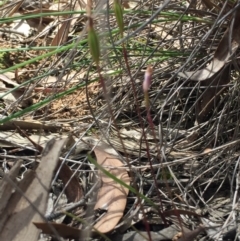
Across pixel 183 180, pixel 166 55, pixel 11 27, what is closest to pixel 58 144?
pixel 183 180

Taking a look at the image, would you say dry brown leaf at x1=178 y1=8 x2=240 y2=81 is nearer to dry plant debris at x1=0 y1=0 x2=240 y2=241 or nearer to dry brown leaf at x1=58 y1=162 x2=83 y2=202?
dry plant debris at x1=0 y1=0 x2=240 y2=241

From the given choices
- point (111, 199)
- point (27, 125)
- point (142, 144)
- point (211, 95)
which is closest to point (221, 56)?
point (211, 95)

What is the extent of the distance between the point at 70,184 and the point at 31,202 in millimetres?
269

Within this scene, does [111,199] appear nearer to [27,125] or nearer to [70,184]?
[70,184]

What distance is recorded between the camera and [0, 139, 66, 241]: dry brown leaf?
1338 mm

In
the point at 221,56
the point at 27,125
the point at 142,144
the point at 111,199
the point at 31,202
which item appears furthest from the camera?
the point at 27,125

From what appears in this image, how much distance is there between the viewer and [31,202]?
4.44 ft

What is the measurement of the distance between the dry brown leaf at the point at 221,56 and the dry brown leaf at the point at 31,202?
0.48 metres

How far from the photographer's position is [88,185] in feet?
5.41

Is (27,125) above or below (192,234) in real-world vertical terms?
above

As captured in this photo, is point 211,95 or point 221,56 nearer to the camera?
point 221,56

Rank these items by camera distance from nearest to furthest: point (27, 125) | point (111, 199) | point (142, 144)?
point (111, 199) < point (142, 144) < point (27, 125)

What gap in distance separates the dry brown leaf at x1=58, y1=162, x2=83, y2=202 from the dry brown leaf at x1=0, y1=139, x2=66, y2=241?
0.58ft

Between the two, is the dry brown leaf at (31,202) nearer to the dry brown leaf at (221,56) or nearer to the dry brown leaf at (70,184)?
the dry brown leaf at (70,184)
